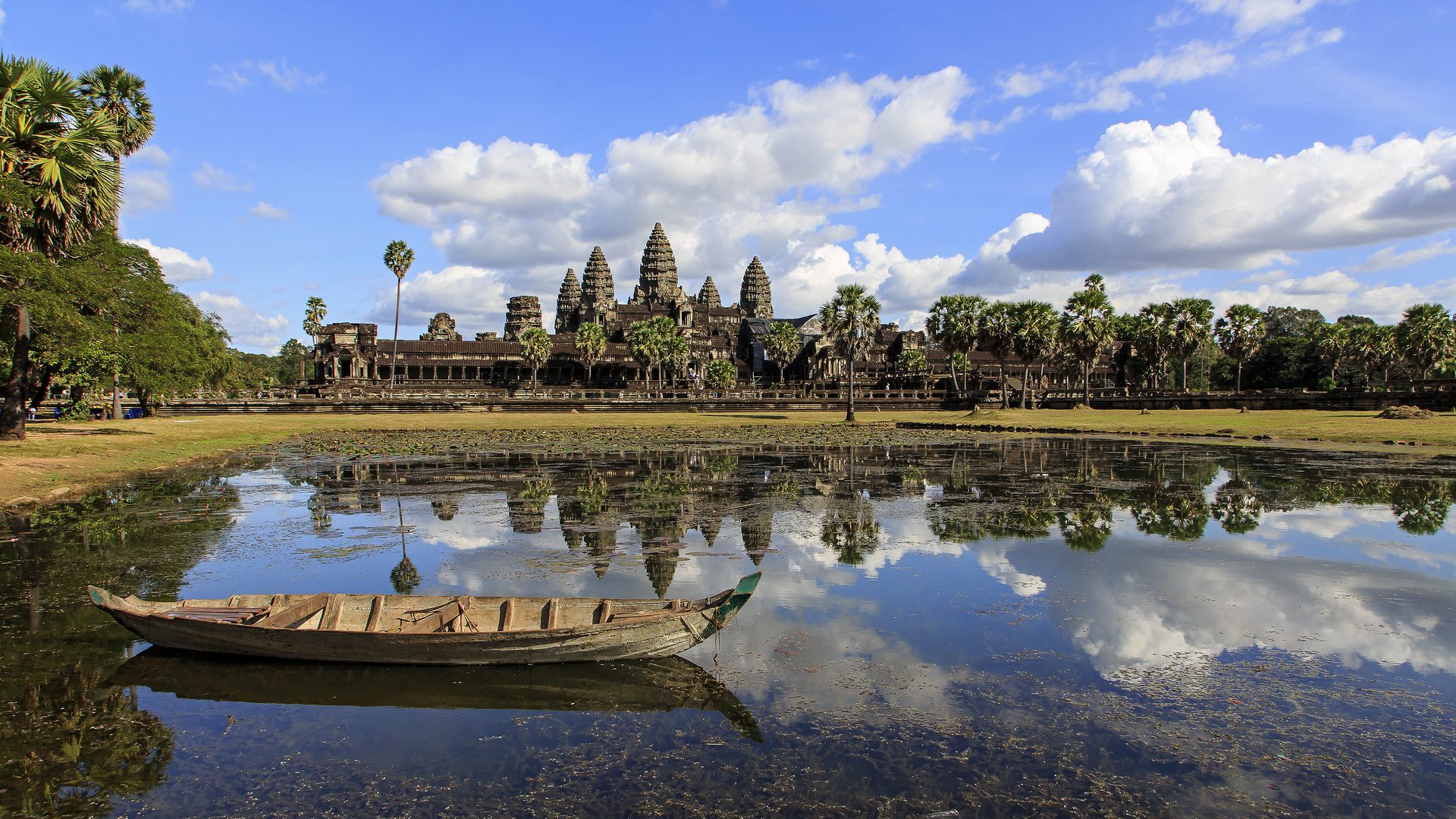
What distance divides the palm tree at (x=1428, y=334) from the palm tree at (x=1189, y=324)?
16.5 meters

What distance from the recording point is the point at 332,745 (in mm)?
7383

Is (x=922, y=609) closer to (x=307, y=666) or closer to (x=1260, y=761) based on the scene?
(x=1260, y=761)

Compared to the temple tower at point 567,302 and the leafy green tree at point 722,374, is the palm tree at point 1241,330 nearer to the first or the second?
the leafy green tree at point 722,374

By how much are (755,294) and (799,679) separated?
147344 mm

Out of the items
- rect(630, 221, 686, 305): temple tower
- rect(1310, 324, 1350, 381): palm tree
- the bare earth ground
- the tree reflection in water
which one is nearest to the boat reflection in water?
the tree reflection in water

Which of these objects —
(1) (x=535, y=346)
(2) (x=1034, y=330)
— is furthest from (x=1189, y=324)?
(1) (x=535, y=346)

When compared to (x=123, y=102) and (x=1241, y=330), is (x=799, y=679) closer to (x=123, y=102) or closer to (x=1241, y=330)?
(x=123, y=102)

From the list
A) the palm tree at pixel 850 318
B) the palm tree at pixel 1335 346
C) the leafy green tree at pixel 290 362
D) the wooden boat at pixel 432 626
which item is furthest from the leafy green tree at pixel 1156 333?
the leafy green tree at pixel 290 362

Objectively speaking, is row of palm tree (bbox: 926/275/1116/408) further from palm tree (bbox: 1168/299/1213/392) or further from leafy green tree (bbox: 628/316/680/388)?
leafy green tree (bbox: 628/316/680/388)

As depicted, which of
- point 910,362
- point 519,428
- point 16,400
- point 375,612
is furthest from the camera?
point 910,362

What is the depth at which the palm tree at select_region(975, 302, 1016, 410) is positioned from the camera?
249 feet

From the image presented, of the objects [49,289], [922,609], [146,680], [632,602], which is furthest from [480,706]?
[49,289]

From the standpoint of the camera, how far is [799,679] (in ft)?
28.8

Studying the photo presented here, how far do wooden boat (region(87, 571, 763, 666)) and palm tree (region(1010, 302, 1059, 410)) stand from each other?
71.2m
